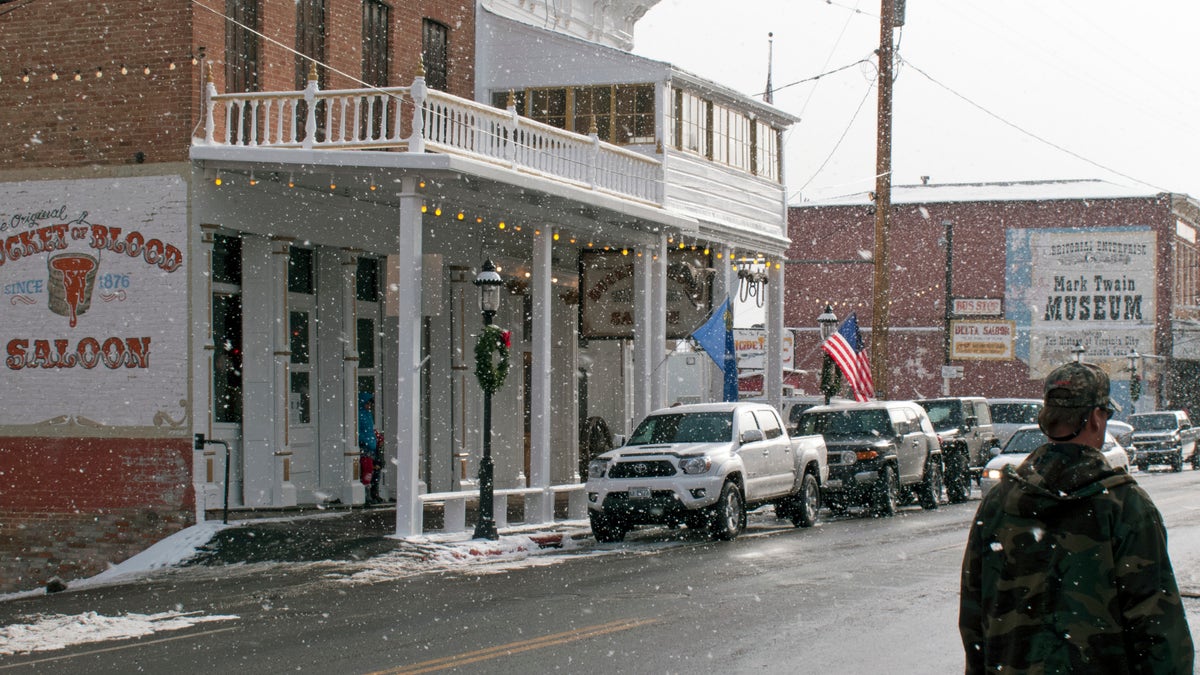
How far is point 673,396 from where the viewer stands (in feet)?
162

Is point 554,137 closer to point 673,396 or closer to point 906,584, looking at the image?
point 906,584

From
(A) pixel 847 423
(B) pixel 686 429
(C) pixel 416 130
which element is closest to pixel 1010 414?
(A) pixel 847 423

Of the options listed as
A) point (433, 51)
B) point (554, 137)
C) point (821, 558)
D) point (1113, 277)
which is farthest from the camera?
point (1113, 277)

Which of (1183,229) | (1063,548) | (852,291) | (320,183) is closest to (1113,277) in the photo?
(1183,229)

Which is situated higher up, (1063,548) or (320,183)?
(320,183)

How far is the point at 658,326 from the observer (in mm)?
25328

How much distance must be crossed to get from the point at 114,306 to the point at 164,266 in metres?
0.93

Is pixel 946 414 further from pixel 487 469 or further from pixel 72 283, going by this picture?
pixel 72 283

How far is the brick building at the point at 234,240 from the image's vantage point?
19047 mm

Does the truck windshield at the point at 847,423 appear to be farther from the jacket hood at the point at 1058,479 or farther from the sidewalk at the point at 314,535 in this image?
the jacket hood at the point at 1058,479

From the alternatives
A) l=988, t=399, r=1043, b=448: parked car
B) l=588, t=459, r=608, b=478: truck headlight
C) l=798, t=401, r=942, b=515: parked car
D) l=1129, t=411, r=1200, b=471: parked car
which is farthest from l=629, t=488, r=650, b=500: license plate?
l=1129, t=411, r=1200, b=471: parked car

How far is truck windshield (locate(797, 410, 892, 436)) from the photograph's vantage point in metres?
25.8

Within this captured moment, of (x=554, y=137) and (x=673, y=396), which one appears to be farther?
(x=673, y=396)

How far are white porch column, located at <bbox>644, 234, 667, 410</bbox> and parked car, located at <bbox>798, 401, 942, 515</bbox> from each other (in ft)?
8.39
